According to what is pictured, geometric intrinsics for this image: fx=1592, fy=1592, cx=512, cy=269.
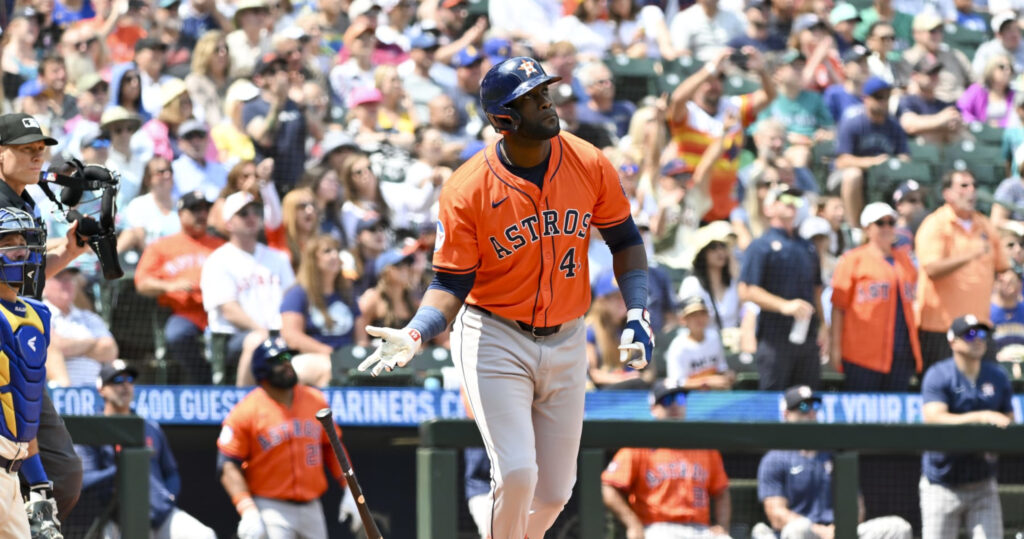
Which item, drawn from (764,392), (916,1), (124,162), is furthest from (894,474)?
(916,1)

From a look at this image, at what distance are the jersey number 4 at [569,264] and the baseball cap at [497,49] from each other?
7.31m

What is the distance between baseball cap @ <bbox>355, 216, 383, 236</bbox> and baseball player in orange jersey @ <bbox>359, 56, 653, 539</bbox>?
4.52 meters

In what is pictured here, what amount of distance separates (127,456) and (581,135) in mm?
5673

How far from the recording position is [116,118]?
10414 mm

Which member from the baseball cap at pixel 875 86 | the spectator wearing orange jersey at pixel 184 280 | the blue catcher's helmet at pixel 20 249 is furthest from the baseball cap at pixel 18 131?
the baseball cap at pixel 875 86

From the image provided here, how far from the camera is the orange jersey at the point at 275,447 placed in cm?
829

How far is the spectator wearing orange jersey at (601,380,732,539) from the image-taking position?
24.3ft

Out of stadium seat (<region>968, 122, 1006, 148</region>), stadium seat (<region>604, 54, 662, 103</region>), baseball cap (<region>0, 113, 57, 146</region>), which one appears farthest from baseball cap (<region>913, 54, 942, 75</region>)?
baseball cap (<region>0, 113, 57, 146</region>)

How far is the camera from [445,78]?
1290 cm

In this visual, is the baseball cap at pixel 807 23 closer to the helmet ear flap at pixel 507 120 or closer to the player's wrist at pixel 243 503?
the player's wrist at pixel 243 503

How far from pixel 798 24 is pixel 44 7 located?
252 inches

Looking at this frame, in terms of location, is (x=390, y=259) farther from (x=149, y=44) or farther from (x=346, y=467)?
(x=346, y=467)

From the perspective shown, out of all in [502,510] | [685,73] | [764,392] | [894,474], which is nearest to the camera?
[502,510]

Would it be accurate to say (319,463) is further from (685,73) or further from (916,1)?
(916,1)
